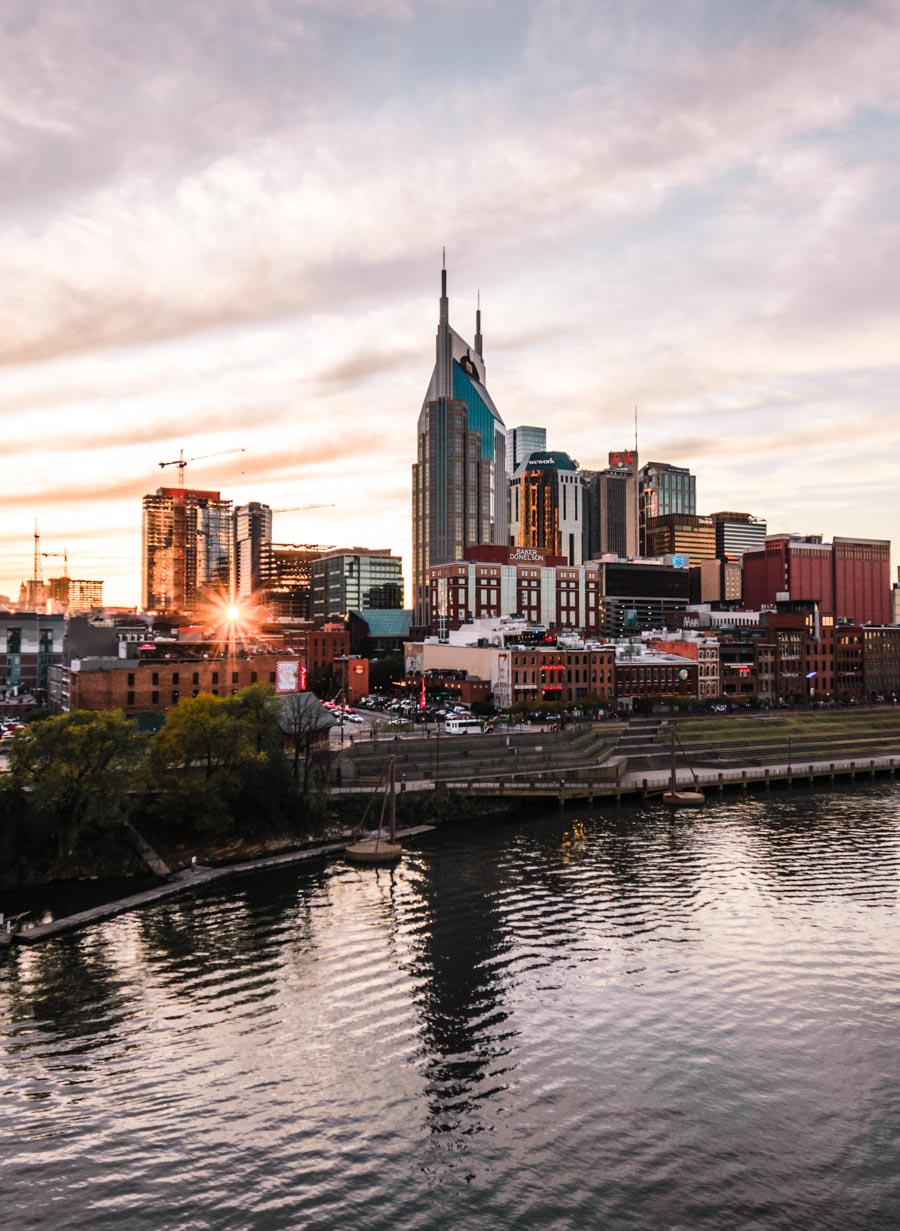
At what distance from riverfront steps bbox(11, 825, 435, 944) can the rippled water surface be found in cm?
200

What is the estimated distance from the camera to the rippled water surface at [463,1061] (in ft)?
108

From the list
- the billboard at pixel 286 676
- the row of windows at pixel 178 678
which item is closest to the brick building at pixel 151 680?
the row of windows at pixel 178 678

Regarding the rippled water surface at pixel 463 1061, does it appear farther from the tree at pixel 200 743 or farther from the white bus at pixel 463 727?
the white bus at pixel 463 727

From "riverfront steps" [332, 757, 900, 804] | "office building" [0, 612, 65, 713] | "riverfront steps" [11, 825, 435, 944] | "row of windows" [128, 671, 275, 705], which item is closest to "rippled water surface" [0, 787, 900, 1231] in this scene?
"riverfront steps" [11, 825, 435, 944]

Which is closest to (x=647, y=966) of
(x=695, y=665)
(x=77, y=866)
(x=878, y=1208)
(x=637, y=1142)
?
(x=637, y=1142)

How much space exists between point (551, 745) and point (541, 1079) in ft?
267

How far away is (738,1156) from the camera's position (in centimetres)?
3512

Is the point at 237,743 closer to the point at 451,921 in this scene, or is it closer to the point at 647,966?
the point at 451,921

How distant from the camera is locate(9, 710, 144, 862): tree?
7075cm

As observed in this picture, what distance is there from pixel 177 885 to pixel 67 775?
11.9 metres

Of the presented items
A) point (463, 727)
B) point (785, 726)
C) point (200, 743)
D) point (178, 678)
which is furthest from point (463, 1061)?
point (785, 726)

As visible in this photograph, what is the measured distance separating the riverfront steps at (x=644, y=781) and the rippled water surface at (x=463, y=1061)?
3207cm

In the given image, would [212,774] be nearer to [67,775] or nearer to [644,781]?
[67,775]

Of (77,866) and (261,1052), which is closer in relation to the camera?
(261,1052)
